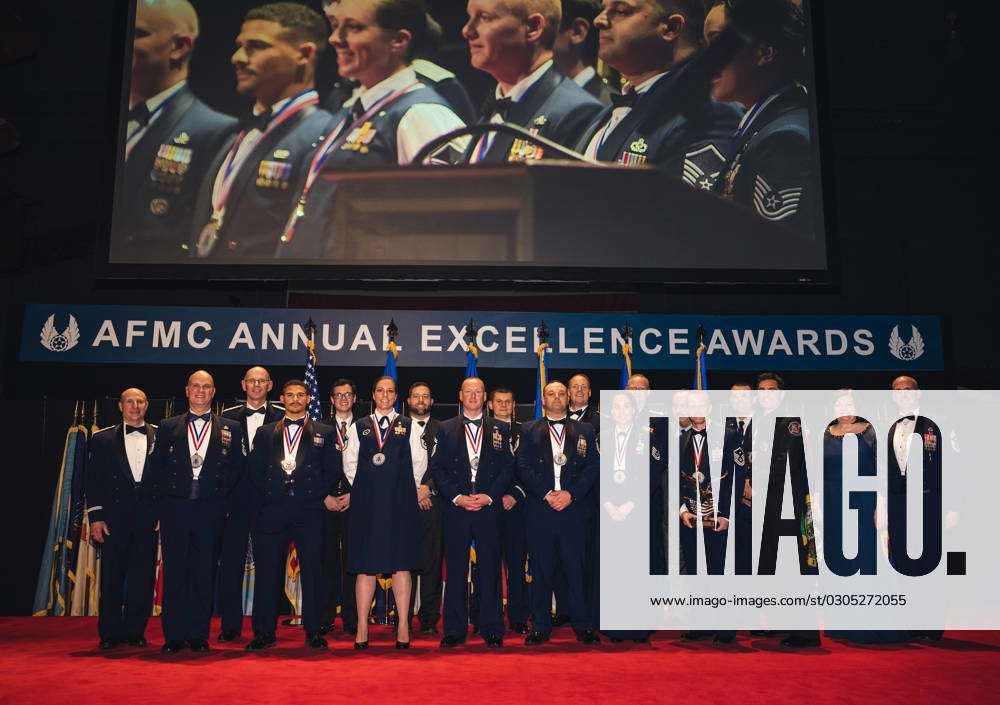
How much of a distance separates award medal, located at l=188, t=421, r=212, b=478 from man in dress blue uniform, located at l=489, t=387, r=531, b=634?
1661mm

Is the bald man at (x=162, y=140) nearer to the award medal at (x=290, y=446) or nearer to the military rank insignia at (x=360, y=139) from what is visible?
the military rank insignia at (x=360, y=139)

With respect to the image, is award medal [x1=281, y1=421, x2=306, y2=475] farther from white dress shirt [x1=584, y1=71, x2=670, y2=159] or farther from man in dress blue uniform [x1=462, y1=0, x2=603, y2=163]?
white dress shirt [x1=584, y1=71, x2=670, y2=159]

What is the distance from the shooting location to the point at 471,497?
5207mm

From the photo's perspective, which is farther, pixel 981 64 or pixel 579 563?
pixel 981 64

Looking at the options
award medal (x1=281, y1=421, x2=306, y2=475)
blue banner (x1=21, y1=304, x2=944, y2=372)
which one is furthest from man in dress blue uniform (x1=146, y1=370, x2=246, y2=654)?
blue banner (x1=21, y1=304, x2=944, y2=372)

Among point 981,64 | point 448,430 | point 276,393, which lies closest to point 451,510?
point 448,430

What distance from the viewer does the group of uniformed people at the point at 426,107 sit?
7.03 m

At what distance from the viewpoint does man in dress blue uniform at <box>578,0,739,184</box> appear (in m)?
7.16

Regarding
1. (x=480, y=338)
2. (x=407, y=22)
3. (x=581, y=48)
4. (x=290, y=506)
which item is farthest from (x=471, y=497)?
(x=407, y=22)

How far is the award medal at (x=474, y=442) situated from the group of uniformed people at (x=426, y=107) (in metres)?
2.26

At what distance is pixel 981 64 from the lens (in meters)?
8.69

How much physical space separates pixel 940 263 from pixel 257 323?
6.07m

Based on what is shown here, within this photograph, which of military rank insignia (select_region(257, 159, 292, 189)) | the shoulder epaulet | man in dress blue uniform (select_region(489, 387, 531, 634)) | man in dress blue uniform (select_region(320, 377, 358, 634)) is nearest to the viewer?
man in dress blue uniform (select_region(489, 387, 531, 634))

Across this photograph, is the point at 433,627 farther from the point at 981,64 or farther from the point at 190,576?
the point at 981,64
